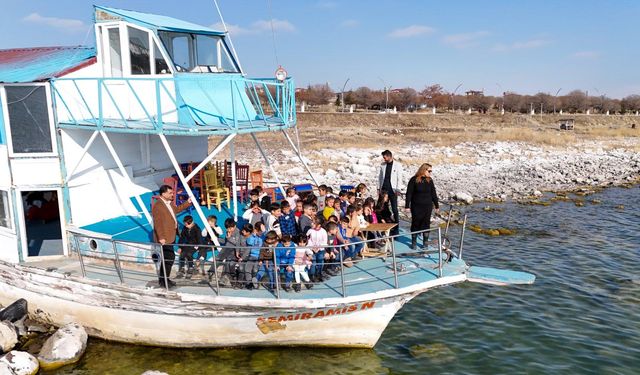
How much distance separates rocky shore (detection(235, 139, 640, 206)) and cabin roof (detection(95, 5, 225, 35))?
12.0 m

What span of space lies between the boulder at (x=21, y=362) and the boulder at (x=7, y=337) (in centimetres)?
56

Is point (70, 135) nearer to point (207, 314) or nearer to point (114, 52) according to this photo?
point (114, 52)

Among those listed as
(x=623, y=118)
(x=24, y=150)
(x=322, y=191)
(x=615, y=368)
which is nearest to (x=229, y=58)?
(x=322, y=191)

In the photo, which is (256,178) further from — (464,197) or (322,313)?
(464,197)

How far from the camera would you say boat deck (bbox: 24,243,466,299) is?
8.43 meters

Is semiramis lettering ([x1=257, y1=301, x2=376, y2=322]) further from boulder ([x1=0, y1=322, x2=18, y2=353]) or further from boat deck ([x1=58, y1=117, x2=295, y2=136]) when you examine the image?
boulder ([x1=0, y1=322, x2=18, y2=353])

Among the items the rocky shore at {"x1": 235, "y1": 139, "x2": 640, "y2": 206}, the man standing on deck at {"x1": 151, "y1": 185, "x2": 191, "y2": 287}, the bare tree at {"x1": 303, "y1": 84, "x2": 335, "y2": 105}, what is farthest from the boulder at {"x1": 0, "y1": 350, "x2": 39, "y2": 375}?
the bare tree at {"x1": 303, "y1": 84, "x2": 335, "y2": 105}

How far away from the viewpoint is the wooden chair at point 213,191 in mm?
11719

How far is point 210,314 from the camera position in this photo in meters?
8.58

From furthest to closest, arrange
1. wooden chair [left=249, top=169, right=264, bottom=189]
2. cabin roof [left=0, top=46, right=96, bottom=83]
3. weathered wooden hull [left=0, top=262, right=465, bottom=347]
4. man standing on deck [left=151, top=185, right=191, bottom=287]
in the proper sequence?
wooden chair [left=249, top=169, right=264, bottom=189], cabin roof [left=0, top=46, right=96, bottom=83], man standing on deck [left=151, top=185, right=191, bottom=287], weathered wooden hull [left=0, top=262, right=465, bottom=347]

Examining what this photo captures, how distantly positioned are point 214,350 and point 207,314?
99 cm

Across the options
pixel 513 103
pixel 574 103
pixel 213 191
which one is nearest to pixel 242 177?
pixel 213 191

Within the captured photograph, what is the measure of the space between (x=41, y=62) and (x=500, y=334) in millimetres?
11859

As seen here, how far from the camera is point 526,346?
33.1ft
